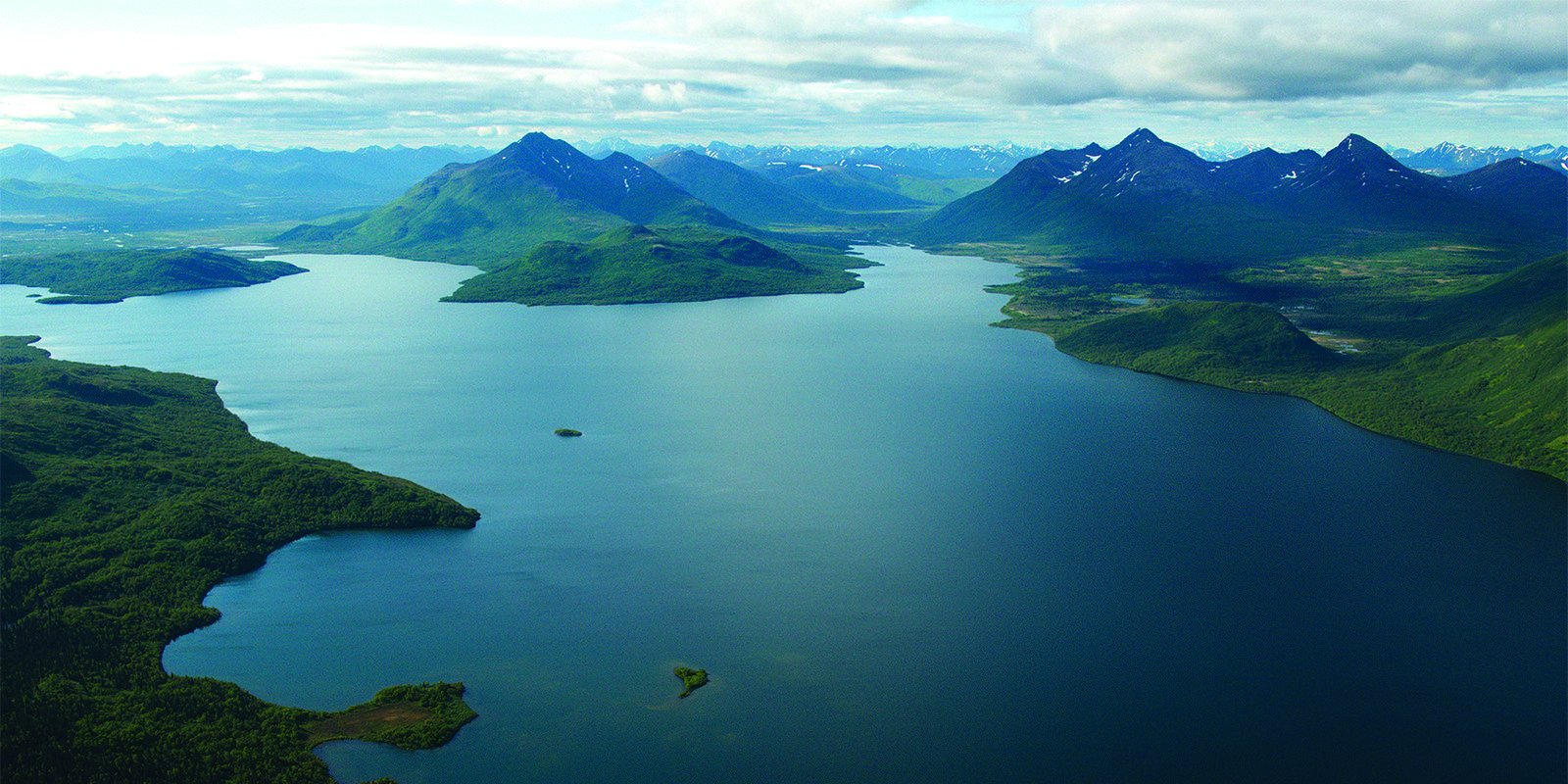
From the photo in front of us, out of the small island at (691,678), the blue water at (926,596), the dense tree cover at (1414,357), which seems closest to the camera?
the blue water at (926,596)

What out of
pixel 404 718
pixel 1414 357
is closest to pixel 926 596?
pixel 404 718

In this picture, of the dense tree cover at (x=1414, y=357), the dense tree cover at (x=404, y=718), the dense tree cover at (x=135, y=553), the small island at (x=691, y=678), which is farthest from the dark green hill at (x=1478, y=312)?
the dense tree cover at (x=135, y=553)

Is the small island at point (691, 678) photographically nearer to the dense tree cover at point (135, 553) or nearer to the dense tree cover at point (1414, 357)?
the dense tree cover at point (135, 553)

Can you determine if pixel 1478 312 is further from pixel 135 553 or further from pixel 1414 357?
pixel 135 553

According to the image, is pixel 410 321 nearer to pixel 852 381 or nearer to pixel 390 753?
pixel 852 381

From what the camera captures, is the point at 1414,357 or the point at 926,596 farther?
the point at 1414,357

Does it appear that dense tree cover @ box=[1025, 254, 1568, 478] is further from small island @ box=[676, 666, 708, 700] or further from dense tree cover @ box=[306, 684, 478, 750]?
dense tree cover @ box=[306, 684, 478, 750]
